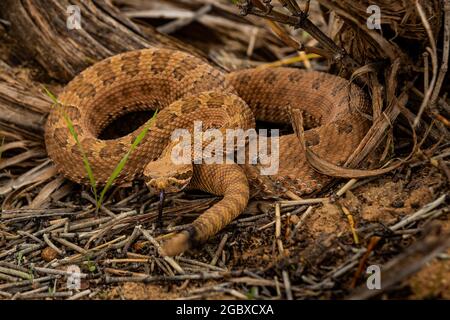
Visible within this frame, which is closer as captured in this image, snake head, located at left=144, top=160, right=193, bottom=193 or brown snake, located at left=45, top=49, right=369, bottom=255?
snake head, located at left=144, top=160, right=193, bottom=193

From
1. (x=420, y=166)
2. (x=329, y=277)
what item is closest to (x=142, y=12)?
(x=420, y=166)

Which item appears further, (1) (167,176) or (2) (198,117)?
(2) (198,117)

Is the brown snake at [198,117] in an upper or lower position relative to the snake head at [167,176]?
upper

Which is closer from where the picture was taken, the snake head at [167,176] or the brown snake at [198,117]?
the snake head at [167,176]

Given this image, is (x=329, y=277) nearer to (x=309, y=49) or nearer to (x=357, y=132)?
(x=357, y=132)

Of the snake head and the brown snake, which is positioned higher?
the brown snake

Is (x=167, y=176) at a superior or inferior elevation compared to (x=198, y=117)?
inferior
